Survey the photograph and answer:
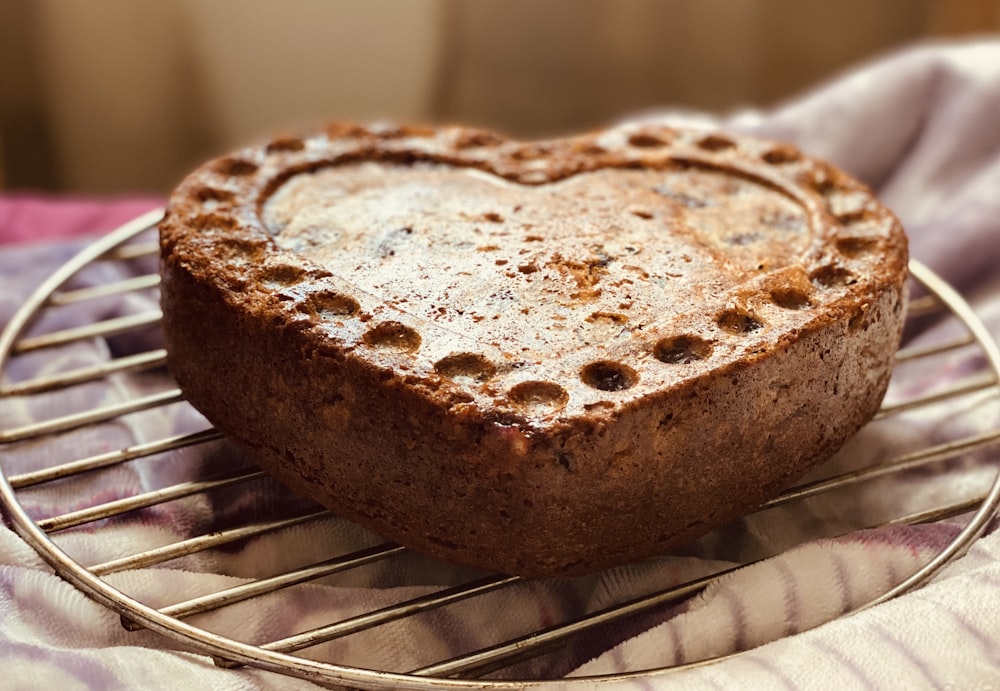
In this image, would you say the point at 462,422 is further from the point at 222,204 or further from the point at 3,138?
the point at 3,138

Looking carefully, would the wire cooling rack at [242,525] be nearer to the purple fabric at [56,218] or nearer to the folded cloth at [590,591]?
the folded cloth at [590,591]

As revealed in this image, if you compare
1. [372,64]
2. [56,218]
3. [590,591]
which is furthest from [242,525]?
[372,64]

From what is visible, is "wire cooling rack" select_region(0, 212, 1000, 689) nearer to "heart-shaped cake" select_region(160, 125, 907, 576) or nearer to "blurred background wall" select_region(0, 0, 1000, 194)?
"heart-shaped cake" select_region(160, 125, 907, 576)

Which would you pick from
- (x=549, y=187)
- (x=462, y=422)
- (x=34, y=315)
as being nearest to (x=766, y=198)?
(x=549, y=187)

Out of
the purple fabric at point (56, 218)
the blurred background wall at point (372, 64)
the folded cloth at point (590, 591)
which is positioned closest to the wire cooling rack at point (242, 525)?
the folded cloth at point (590, 591)

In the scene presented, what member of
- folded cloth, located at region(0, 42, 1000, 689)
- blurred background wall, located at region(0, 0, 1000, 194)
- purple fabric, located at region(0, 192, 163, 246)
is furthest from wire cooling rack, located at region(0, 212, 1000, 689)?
blurred background wall, located at region(0, 0, 1000, 194)

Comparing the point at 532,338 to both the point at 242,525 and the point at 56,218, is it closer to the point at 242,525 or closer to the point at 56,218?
the point at 242,525
